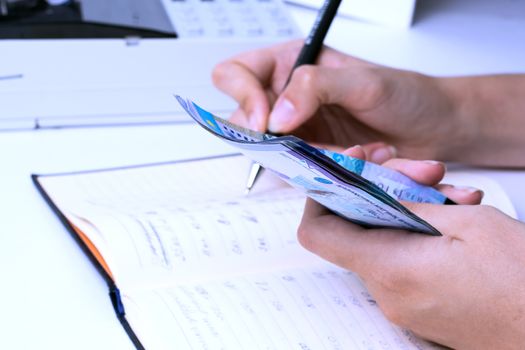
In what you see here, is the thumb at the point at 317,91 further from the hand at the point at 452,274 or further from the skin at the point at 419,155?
the hand at the point at 452,274

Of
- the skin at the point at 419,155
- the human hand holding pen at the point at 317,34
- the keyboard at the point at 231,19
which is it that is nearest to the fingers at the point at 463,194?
the skin at the point at 419,155

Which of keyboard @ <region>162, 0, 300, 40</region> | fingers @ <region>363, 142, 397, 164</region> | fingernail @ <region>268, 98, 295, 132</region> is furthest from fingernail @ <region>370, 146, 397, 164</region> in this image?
keyboard @ <region>162, 0, 300, 40</region>

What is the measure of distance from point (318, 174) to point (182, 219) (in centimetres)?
24

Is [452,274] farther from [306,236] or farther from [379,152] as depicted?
[379,152]

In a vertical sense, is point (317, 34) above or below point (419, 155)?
above

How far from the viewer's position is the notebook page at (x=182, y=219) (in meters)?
0.62

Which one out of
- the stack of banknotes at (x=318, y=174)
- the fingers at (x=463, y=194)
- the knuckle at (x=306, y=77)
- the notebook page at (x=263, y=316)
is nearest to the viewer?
the stack of banknotes at (x=318, y=174)

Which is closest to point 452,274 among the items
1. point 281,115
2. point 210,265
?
point 210,265

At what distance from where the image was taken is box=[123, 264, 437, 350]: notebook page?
1.76ft

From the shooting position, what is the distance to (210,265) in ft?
2.04

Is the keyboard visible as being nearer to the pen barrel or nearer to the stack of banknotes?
the pen barrel

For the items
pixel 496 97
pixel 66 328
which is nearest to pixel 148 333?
pixel 66 328

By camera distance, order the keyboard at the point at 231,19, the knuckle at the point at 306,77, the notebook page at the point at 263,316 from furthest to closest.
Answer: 1. the keyboard at the point at 231,19
2. the knuckle at the point at 306,77
3. the notebook page at the point at 263,316

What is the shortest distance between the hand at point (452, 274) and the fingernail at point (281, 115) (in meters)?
0.21
